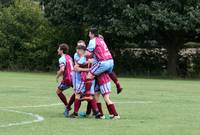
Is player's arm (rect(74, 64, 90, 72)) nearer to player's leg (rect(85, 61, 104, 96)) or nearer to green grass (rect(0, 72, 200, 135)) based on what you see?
player's leg (rect(85, 61, 104, 96))

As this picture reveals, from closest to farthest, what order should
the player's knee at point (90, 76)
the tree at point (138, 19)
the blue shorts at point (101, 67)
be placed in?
the blue shorts at point (101, 67) → the player's knee at point (90, 76) → the tree at point (138, 19)

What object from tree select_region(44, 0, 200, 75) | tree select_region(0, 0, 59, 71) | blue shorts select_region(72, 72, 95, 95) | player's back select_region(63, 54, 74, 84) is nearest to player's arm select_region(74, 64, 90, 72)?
blue shorts select_region(72, 72, 95, 95)

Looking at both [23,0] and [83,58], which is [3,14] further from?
[83,58]

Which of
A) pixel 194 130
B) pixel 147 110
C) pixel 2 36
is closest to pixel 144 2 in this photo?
pixel 2 36

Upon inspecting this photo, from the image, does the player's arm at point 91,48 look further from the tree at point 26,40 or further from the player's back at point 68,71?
the tree at point 26,40

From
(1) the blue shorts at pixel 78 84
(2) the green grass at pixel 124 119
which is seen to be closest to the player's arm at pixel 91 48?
(1) the blue shorts at pixel 78 84

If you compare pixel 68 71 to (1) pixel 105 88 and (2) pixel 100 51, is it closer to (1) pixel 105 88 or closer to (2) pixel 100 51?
(1) pixel 105 88

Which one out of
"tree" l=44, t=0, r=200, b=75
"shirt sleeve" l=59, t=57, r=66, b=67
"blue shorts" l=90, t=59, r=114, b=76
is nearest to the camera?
"blue shorts" l=90, t=59, r=114, b=76

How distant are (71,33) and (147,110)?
1168 inches

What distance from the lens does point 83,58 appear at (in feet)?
49.3

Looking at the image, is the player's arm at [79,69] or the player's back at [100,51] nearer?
the player's back at [100,51]

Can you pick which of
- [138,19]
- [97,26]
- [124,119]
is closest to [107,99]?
[124,119]

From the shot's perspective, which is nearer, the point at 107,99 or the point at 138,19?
A: the point at 107,99

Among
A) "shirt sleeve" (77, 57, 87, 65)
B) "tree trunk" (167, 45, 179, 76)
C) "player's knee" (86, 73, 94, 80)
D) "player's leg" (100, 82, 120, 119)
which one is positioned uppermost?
"shirt sleeve" (77, 57, 87, 65)
